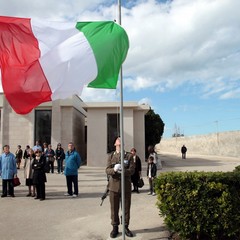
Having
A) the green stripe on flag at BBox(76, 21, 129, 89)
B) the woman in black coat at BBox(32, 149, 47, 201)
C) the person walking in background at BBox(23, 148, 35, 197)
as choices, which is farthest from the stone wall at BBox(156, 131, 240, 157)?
the green stripe on flag at BBox(76, 21, 129, 89)

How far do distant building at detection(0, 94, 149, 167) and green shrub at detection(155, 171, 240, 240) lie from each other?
18.7m

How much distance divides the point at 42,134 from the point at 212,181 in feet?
66.6

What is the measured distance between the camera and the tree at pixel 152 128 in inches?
1252

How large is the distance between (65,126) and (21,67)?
19.7 metres

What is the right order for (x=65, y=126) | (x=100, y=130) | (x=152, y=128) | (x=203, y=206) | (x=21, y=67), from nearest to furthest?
(x=21, y=67)
(x=203, y=206)
(x=100, y=130)
(x=65, y=126)
(x=152, y=128)

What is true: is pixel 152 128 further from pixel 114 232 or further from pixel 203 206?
pixel 203 206

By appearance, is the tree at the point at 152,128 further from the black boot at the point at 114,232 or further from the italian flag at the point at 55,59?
the italian flag at the point at 55,59

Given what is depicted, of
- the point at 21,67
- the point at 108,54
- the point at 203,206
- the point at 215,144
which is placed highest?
the point at 108,54

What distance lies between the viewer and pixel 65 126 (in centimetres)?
2528

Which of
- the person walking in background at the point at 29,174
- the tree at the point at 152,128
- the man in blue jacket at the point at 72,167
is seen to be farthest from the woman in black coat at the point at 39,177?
the tree at the point at 152,128

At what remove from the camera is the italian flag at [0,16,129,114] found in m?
5.81

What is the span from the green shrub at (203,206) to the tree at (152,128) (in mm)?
25007

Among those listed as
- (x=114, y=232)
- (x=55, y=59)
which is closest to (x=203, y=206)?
(x=114, y=232)

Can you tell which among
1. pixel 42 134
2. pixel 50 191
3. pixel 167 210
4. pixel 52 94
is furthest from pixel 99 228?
pixel 42 134
